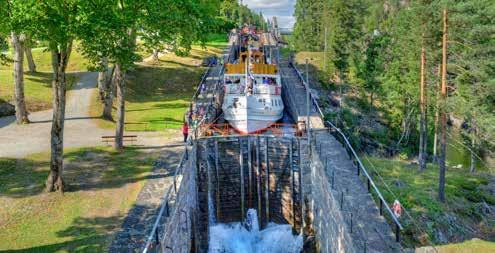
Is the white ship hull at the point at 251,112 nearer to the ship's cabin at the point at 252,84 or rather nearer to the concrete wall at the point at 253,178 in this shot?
the ship's cabin at the point at 252,84

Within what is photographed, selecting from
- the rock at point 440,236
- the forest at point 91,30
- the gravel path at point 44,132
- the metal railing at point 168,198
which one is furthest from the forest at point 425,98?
the gravel path at point 44,132

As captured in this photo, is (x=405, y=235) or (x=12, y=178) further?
(x=12, y=178)

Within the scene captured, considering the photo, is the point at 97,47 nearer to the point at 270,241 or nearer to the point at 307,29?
the point at 270,241

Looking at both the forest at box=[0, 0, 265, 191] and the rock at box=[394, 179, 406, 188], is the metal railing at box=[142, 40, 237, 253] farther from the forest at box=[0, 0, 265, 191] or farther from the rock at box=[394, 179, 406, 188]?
the rock at box=[394, 179, 406, 188]

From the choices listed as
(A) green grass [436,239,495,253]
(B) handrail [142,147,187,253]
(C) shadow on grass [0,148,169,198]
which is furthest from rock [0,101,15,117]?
(A) green grass [436,239,495,253]

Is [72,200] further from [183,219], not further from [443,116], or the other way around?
[443,116]

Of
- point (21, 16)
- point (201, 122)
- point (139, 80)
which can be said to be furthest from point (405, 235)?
point (139, 80)

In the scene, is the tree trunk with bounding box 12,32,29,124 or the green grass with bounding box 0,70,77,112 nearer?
the tree trunk with bounding box 12,32,29,124
